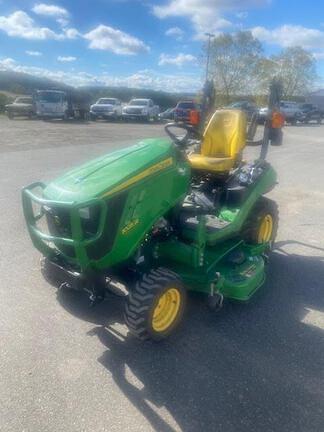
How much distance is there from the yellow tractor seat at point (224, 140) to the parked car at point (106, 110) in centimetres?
2471

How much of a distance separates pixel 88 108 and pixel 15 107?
497 cm

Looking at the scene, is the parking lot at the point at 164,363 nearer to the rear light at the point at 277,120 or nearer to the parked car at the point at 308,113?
the rear light at the point at 277,120

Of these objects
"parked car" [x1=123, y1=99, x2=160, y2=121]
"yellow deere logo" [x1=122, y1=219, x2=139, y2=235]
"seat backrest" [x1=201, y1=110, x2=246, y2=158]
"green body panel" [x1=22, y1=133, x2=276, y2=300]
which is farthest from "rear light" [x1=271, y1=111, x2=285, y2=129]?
"parked car" [x1=123, y1=99, x2=160, y2=121]

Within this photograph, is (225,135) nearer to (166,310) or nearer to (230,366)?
(166,310)

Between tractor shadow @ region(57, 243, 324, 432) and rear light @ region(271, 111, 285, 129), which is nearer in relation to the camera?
tractor shadow @ region(57, 243, 324, 432)

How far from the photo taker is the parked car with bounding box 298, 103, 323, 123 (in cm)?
3366

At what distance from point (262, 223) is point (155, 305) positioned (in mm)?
2044

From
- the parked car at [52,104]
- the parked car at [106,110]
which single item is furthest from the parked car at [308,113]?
the parked car at [52,104]

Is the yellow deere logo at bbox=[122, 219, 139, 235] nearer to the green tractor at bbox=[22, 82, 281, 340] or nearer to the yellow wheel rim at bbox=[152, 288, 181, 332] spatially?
the green tractor at bbox=[22, 82, 281, 340]

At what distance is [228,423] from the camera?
239cm

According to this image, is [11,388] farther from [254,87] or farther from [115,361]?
[254,87]

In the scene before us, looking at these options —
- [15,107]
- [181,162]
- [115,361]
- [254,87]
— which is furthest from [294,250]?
[254,87]

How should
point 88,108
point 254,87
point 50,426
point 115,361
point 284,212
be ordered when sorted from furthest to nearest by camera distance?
point 254,87
point 88,108
point 284,212
point 115,361
point 50,426

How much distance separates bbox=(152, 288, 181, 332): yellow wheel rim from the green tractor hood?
900mm
